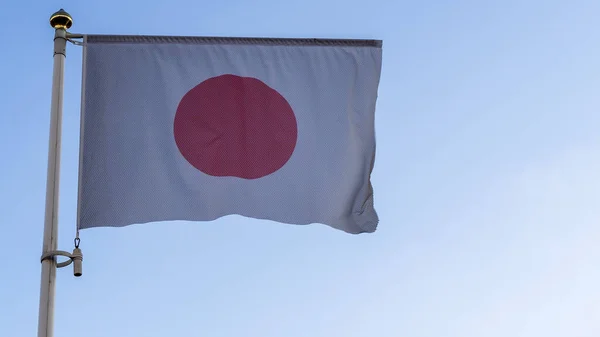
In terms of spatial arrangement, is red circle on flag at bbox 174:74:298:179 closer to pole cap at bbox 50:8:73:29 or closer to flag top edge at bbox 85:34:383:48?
flag top edge at bbox 85:34:383:48

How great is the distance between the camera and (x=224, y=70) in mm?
13461

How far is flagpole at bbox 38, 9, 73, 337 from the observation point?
1103 centimetres

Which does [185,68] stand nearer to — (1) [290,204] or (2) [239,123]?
(2) [239,123]

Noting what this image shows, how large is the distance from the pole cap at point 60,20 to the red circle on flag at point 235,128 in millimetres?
1888

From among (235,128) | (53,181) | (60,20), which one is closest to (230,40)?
(235,128)

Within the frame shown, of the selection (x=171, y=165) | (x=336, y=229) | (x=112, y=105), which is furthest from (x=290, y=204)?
(x=112, y=105)

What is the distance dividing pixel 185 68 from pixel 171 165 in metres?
1.53

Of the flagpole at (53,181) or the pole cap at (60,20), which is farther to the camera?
the pole cap at (60,20)

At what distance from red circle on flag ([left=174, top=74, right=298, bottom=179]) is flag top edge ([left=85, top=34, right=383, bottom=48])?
561 mm

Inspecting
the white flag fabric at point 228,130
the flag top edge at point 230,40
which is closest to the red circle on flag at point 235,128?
the white flag fabric at point 228,130

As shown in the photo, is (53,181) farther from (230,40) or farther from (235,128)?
(230,40)

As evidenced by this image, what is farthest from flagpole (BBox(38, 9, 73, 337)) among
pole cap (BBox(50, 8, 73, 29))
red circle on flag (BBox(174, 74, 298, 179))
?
red circle on flag (BBox(174, 74, 298, 179))

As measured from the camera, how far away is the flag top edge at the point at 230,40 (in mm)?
13078

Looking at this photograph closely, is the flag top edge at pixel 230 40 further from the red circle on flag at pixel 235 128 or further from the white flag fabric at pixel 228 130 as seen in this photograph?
the red circle on flag at pixel 235 128
